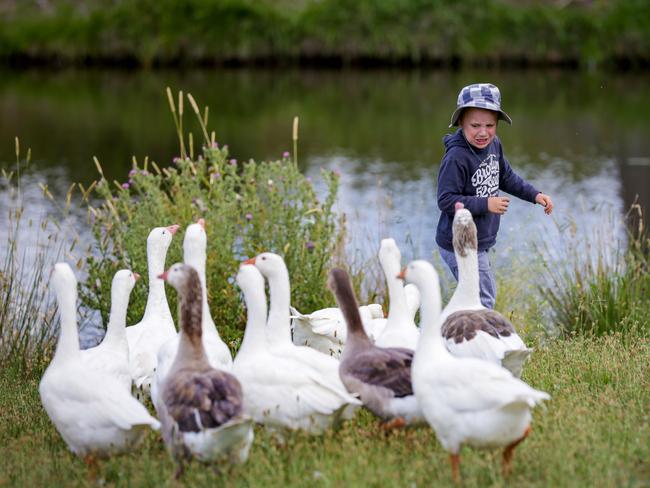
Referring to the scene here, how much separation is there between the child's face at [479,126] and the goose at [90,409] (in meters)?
3.10

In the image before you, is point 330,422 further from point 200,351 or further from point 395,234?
point 395,234

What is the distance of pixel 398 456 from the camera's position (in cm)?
499

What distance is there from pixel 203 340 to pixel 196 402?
0.97m

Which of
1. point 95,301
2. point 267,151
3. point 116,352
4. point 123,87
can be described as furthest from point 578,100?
point 116,352

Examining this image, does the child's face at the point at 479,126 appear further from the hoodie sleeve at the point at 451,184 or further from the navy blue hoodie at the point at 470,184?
the hoodie sleeve at the point at 451,184

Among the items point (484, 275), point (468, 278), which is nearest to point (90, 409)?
point (468, 278)

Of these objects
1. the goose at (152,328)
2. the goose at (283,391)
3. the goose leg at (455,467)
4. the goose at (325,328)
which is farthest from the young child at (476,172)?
the goose leg at (455,467)

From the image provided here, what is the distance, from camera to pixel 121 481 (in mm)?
4832

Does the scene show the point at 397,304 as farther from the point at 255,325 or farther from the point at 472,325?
the point at 255,325

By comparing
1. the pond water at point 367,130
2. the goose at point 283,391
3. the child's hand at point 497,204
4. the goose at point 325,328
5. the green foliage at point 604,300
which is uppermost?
the child's hand at point 497,204

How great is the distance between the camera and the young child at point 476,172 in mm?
6969

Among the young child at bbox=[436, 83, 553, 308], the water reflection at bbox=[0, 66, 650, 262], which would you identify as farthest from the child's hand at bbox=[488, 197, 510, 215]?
the water reflection at bbox=[0, 66, 650, 262]

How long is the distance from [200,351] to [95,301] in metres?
4.28

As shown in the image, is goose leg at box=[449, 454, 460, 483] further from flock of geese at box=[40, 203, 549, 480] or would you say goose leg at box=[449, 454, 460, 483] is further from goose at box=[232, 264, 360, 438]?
goose at box=[232, 264, 360, 438]
